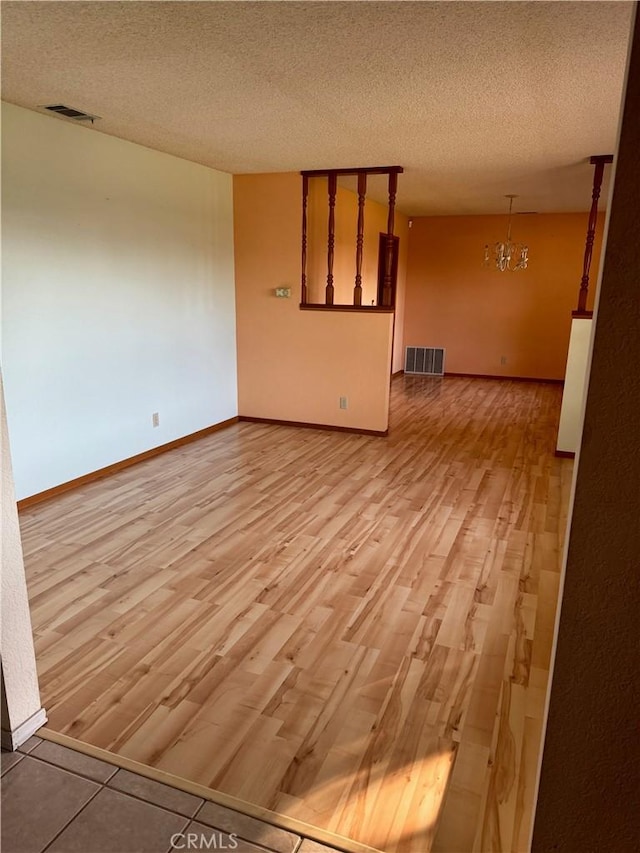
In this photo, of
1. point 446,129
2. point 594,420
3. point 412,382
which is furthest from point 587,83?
point 412,382

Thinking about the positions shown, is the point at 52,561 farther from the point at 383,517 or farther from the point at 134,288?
the point at 134,288

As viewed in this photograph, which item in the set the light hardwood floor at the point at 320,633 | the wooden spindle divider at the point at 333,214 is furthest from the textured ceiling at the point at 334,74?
the light hardwood floor at the point at 320,633

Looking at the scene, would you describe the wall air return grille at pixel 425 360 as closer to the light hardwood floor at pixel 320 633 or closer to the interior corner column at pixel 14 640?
the light hardwood floor at pixel 320 633

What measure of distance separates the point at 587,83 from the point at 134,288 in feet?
10.8

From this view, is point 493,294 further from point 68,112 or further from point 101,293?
point 68,112

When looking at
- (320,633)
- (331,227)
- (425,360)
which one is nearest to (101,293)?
(331,227)

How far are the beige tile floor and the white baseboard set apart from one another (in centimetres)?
4

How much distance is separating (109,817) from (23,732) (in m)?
0.43

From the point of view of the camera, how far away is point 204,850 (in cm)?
145

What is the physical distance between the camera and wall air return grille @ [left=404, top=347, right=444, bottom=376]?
9273 millimetres

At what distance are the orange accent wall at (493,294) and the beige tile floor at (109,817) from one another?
8.21 m

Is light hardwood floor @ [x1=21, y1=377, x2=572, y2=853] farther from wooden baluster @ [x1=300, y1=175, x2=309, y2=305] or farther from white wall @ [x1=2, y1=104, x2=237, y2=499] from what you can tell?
wooden baluster @ [x1=300, y1=175, x2=309, y2=305]

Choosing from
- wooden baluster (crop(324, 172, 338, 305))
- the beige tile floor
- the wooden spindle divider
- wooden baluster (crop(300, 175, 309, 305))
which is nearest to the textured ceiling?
the wooden spindle divider

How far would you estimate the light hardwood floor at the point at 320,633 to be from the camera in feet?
5.63
